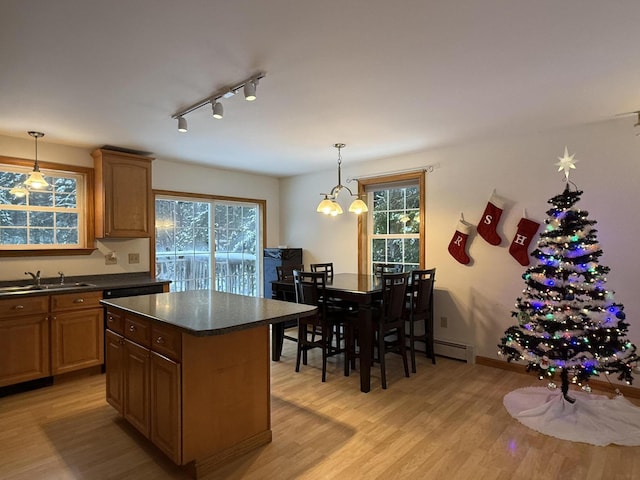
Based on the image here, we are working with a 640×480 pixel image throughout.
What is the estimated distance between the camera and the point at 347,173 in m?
5.16

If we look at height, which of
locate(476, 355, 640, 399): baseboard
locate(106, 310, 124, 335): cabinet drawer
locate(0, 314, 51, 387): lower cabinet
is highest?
locate(106, 310, 124, 335): cabinet drawer

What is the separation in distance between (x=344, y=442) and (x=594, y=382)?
2.41 metres

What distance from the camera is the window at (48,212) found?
144 inches

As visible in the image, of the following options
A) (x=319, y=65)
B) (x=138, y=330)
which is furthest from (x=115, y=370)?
(x=319, y=65)

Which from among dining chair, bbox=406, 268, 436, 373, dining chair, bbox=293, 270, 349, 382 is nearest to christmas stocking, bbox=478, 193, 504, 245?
dining chair, bbox=406, 268, 436, 373

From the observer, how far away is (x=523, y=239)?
3590mm

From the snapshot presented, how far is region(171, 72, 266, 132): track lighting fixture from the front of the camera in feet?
7.63

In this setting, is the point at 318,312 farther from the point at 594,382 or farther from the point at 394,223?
the point at 594,382

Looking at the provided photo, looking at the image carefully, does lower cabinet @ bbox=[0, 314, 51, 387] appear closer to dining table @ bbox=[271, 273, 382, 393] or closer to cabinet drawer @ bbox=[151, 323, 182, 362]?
cabinet drawer @ bbox=[151, 323, 182, 362]

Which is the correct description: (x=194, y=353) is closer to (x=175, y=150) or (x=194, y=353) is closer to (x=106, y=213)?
(x=106, y=213)

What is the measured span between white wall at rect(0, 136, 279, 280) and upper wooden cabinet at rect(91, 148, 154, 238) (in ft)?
0.92

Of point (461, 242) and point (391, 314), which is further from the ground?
point (461, 242)

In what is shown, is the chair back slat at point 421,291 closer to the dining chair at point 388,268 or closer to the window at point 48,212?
the dining chair at point 388,268

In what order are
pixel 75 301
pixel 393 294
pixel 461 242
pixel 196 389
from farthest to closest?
pixel 461 242, pixel 75 301, pixel 393 294, pixel 196 389
